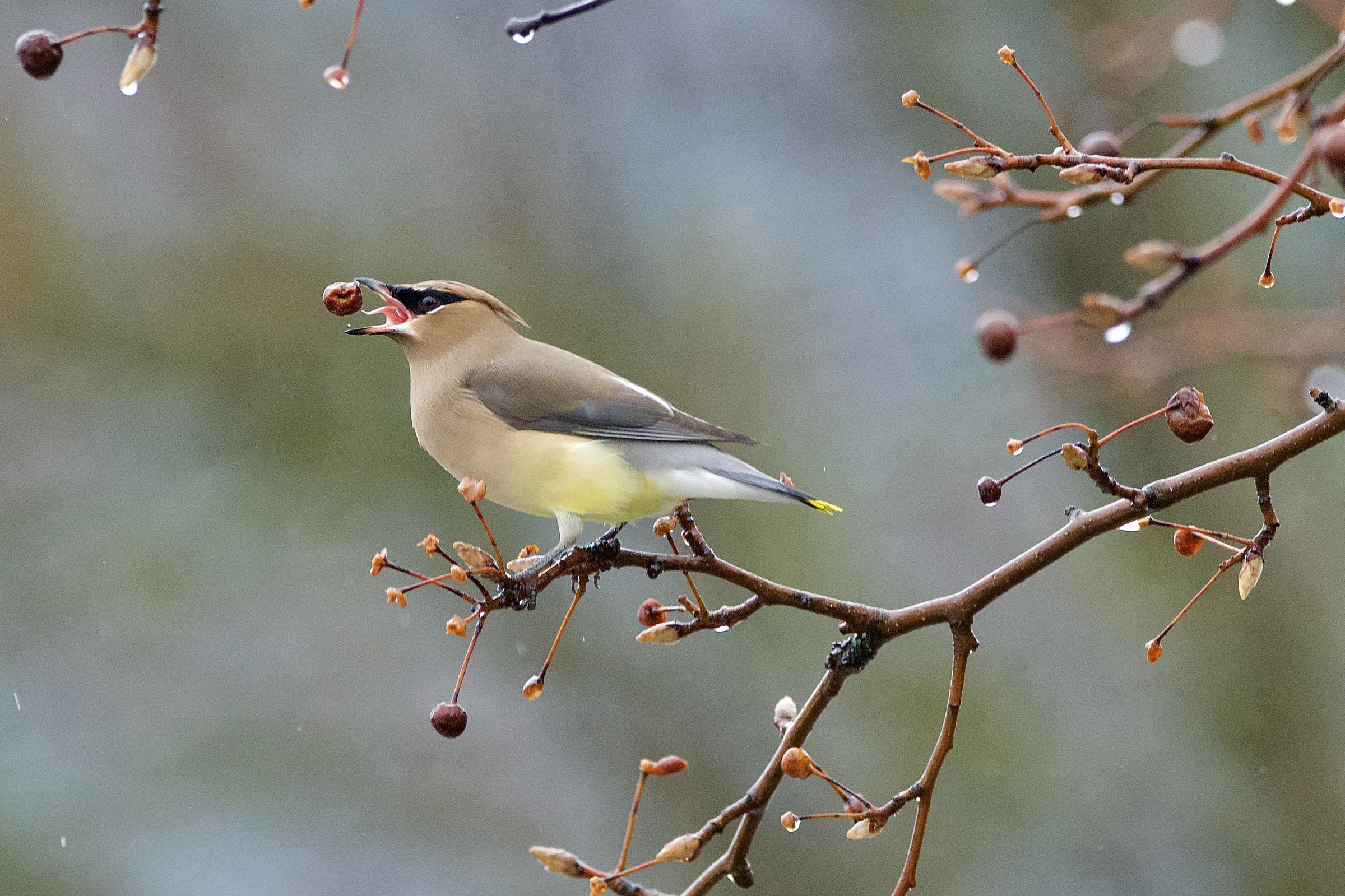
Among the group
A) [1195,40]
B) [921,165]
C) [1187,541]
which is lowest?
[1187,541]

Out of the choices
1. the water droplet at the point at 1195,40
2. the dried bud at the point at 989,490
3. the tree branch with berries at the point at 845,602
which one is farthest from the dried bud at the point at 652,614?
the water droplet at the point at 1195,40

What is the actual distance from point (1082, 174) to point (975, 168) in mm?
91

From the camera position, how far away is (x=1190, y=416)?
3.76 ft

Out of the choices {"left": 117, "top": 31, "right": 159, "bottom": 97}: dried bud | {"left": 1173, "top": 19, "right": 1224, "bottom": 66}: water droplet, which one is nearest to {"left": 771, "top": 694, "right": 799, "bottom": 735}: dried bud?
{"left": 117, "top": 31, "right": 159, "bottom": 97}: dried bud

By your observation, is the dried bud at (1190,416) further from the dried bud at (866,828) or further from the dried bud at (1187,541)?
the dried bud at (866,828)

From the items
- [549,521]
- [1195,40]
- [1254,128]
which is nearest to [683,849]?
[1254,128]

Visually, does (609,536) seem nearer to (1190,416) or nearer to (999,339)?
(999,339)

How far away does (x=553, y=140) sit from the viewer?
4184mm

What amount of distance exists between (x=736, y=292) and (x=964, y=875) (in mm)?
1873

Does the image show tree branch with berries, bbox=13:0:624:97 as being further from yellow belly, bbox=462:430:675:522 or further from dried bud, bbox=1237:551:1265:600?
dried bud, bbox=1237:551:1265:600

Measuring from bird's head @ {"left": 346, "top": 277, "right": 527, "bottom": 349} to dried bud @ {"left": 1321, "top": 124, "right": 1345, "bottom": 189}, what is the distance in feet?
3.39

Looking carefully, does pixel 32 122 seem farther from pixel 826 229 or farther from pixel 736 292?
pixel 826 229

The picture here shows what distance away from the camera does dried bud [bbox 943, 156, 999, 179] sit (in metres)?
1.13

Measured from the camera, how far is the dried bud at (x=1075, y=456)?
1113 mm
